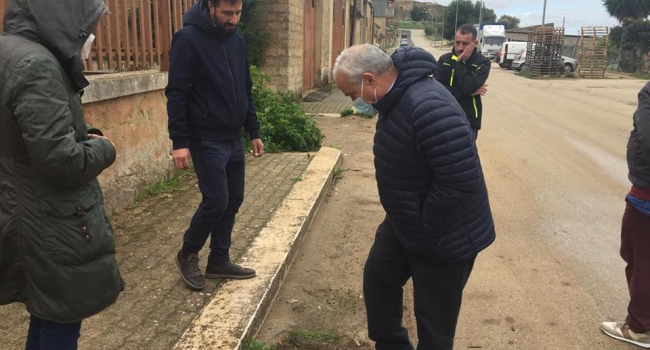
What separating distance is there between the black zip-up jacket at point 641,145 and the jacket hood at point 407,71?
140 cm

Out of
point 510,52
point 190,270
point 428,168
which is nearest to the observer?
point 428,168

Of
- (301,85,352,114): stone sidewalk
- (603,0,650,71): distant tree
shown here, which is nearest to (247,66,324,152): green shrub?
(301,85,352,114): stone sidewalk

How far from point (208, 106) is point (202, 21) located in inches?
19.6

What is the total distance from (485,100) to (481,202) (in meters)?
15.1

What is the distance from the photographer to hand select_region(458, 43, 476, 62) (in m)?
5.27

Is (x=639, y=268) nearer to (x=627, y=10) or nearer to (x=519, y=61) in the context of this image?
(x=519, y=61)

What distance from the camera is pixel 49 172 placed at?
1.87 meters

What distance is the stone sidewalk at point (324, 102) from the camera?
45.1 ft

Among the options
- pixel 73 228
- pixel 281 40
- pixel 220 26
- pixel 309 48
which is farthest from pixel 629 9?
pixel 73 228

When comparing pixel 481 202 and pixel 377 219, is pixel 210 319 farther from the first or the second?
pixel 377 219

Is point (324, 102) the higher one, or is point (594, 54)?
point (594, 54)

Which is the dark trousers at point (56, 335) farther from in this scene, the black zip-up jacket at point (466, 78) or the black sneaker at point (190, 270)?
the black zip-up jacket at point (466, 78)

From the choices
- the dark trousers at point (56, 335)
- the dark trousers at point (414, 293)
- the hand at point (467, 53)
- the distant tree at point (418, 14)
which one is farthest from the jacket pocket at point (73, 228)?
the distant tree at point (418, 14)

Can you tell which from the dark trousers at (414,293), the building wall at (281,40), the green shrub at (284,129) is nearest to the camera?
the dark trousers at (414,293)
